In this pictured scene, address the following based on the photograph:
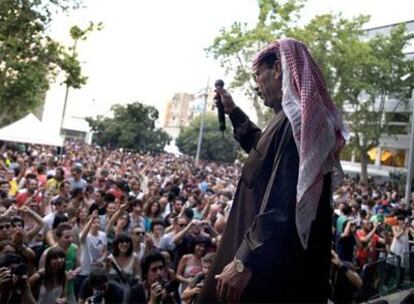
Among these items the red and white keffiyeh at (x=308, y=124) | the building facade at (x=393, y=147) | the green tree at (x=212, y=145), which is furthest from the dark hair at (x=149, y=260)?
the green tree at (x=212, y=145)

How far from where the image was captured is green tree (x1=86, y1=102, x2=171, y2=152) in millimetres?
42656

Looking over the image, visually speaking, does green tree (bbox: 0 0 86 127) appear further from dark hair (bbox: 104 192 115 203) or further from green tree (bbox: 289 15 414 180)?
green tree (bbox: 289 15 414 180)

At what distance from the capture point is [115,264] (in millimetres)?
5102

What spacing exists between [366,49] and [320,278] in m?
28.0

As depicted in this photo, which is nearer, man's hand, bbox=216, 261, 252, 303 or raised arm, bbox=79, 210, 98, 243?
man's hand, bbox=216, 261, 252, 303

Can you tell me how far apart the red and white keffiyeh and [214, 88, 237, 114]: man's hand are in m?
0.35

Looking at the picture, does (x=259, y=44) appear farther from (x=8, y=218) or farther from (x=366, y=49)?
(x=8, y=218)

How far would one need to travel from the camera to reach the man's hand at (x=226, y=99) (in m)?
2.94

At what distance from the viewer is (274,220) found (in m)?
2.14

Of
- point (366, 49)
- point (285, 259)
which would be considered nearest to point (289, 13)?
point (366, 49)

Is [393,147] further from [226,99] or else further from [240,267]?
[240,267]

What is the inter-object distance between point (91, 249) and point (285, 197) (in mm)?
4498

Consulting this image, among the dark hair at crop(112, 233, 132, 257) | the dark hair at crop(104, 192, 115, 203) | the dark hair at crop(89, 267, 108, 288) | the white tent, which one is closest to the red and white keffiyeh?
the dark hair at crop(89, 267, 108, 288)

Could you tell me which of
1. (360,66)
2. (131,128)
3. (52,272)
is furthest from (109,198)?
(131,128)
